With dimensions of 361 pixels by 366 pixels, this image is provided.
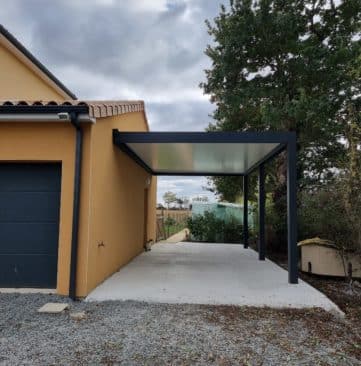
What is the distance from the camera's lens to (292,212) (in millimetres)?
7246

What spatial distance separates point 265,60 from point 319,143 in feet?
12.0

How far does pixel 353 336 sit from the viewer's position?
4.52 meters

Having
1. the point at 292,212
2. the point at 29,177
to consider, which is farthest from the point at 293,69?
the point at 29,177

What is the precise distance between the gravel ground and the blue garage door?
75 centimetres

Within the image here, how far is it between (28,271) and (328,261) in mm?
6811

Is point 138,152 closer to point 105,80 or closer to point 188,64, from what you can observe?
point 188,64

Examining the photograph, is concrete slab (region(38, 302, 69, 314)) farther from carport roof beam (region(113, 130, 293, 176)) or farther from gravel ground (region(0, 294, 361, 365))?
carport roof beam (region(113, 130, 293, 176))

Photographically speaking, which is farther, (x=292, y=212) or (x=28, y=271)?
(x=292, y=212)

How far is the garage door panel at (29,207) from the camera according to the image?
254 inches

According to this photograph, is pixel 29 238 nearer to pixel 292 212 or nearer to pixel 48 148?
pixel 48 148

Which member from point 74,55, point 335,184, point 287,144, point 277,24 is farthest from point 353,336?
point 74,55

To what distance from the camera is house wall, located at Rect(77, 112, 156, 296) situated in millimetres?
6117

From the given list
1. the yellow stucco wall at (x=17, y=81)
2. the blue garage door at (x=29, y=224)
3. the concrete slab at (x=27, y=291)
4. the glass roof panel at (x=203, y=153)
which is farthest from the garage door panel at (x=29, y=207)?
the yellow stucco wall at (x=17, y=81)

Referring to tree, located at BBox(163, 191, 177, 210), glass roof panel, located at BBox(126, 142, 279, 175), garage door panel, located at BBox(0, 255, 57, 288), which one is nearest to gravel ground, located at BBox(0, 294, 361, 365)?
garage door panel, located at BBox(0, 255, 57, 288)
